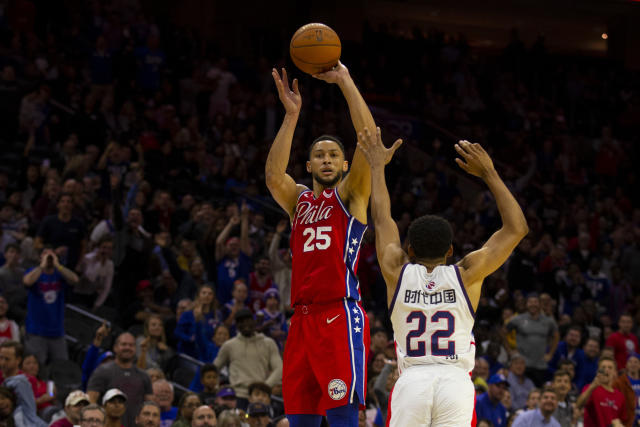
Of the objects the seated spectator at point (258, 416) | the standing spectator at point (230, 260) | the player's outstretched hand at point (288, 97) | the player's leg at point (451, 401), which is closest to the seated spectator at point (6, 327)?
the seated spectator at point (258, 416)

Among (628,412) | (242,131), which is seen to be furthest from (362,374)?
(242,131)

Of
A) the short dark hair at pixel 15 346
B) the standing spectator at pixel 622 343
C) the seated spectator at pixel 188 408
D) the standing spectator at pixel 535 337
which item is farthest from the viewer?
the standing spectator at pixel 622 343

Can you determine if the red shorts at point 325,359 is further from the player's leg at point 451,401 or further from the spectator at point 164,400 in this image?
the spectator at point 164,400

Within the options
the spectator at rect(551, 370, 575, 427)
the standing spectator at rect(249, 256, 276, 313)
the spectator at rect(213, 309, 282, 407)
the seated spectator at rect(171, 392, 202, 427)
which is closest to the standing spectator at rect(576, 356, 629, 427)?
the spectator at rect(551, 370, 575, 427)

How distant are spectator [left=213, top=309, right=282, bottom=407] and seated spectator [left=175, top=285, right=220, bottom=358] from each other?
81 cm

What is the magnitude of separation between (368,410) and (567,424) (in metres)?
2.39

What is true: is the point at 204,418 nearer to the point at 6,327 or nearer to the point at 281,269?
the point at 6,327

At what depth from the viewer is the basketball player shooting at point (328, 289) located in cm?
609

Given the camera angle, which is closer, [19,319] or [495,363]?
[19,319]

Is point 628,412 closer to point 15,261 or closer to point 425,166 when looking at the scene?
point 15,261

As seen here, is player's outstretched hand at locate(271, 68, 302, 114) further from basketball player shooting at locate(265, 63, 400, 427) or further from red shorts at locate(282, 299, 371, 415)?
red shorts at locate(282, 299, 371, 415)

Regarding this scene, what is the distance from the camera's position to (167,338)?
12500mm

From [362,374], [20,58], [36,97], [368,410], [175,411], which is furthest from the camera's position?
[20,58]

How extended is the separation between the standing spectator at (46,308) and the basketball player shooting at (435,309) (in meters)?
6.65
